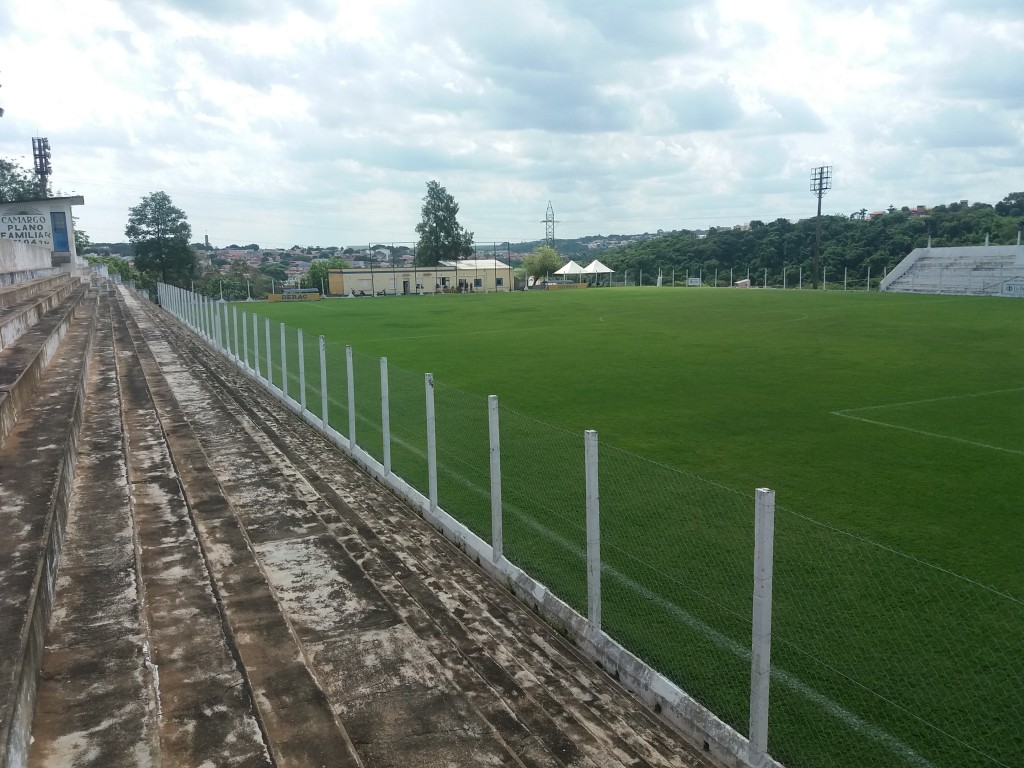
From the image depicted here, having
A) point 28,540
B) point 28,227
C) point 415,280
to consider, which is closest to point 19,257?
point 28,540

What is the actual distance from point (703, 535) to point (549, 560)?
148cm

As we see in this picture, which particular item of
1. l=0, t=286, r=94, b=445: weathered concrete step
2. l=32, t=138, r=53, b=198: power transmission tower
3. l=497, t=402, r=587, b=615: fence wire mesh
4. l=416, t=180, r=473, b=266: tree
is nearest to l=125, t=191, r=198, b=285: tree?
l=32, t=138, r=53, b=198: power transmission tower

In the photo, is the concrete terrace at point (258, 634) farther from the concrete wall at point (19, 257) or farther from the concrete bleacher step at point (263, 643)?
the concrete wall at point (19, 257)

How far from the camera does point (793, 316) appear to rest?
35.1 m

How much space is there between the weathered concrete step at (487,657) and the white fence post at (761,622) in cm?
38

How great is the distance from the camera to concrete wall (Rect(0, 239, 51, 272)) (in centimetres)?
1983

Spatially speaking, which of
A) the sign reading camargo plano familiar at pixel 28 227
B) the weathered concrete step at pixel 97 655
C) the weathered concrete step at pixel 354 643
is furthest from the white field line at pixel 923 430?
the sign reading camargo plano familiar at pixel 28 227

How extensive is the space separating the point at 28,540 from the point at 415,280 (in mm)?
84172

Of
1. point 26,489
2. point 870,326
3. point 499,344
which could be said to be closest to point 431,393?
point 26,489

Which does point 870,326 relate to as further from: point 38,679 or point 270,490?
point 38,679

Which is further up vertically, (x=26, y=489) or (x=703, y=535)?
(x=26, y=489)

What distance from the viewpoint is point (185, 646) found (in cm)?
555

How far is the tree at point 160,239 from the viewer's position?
235 ft

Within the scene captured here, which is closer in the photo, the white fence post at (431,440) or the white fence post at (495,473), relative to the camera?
the white fence post at (495,473)
